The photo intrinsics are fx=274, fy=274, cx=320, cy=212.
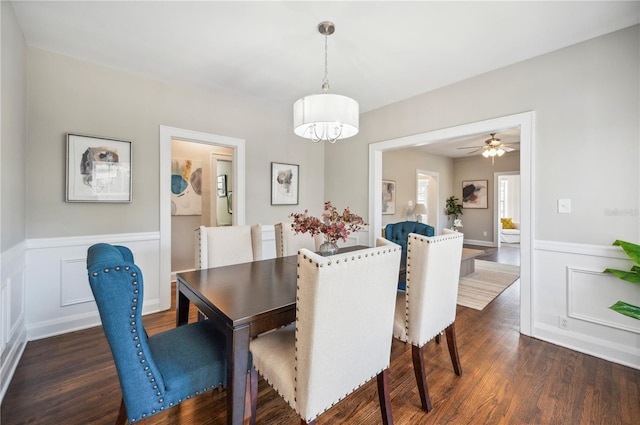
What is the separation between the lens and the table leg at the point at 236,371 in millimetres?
1146

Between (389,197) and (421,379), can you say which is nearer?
(421,379)

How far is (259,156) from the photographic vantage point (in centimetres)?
381

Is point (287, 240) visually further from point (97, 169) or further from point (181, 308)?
point (97, 169)

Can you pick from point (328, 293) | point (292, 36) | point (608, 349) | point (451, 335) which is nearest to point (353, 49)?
point (292, 36)

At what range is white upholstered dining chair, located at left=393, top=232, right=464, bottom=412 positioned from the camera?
1593 mm

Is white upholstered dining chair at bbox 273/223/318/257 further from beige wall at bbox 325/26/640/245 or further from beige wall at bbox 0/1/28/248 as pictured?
beige wall at bbox 325/26/640/245

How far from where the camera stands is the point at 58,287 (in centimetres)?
250

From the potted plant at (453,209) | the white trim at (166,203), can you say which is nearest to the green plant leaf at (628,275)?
the white trim at (166,203)

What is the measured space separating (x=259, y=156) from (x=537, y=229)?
3255 mm

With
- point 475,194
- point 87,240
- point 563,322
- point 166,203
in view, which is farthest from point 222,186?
point 475,194

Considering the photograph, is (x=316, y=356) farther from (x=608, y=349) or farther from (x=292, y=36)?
(x=608, y=349)

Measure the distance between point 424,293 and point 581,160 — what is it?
6.36 feet

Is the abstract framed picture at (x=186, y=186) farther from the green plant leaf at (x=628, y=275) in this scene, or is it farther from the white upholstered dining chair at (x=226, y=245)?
the green plant leaf at (x=628, y=275)

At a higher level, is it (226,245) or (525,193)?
(525,193)
